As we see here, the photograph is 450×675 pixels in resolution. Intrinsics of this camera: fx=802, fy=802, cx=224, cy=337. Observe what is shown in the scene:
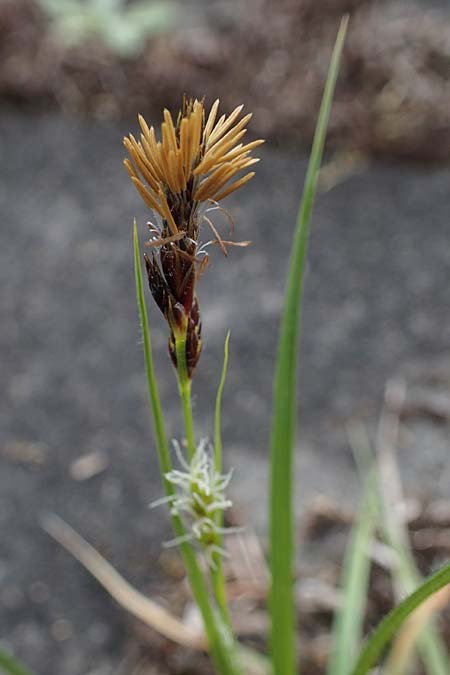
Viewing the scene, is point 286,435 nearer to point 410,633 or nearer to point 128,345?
point 410,633

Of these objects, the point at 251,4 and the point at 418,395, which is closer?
the point at 418,395

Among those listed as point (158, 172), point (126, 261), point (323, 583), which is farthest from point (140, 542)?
point (158, 172)

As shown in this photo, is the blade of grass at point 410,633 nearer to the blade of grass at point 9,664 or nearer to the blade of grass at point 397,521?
the blade of grass at point 397,521

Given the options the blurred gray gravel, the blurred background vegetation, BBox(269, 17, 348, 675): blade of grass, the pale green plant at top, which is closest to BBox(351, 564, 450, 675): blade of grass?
BBox(269, 17, 348, 675): blade of grass

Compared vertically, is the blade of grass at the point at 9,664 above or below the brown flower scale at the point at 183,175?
below

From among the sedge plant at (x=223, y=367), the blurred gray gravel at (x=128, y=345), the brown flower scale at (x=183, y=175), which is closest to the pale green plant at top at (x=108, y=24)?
the blurred gray gravel at (x=128, y=345)

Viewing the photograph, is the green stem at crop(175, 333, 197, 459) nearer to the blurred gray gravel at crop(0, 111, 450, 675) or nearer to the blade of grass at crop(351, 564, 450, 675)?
the blade of grass at crop(351, 564, 450, 675)

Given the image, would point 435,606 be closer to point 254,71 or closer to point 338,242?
point 338,242
